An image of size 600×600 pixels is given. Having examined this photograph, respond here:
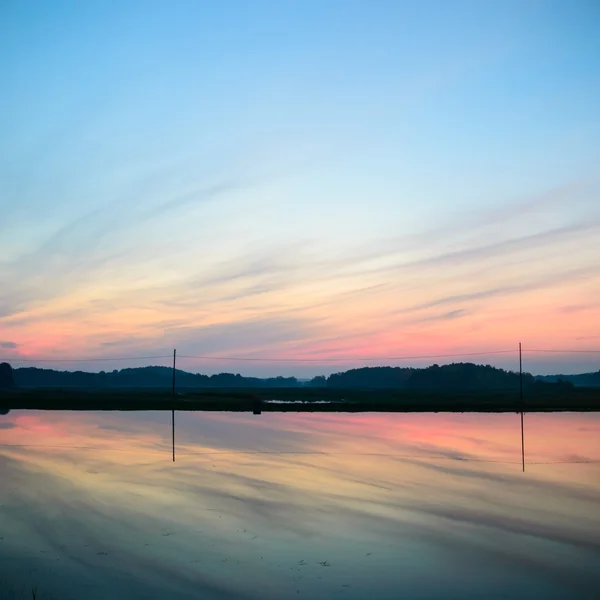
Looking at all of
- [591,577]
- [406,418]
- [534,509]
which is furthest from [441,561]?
[406,418]

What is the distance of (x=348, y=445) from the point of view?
103 ft

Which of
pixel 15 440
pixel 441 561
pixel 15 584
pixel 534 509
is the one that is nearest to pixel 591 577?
pixel 441 561

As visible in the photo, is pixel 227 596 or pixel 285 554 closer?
pixel 227 596

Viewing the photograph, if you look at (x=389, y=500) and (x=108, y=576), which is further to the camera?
(x=389, y=500)

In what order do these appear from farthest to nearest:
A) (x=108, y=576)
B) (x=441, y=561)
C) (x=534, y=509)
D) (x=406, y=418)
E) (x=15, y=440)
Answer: (x=406, y=418) → (x=15, y=440) → (x=534, y=509) → (x=441, y=561) → (x=108, y=576)

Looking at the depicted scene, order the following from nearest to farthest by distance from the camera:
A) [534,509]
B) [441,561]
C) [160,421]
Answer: [441,561]
[534,509]
[160,421]

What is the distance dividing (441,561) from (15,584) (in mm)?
8396

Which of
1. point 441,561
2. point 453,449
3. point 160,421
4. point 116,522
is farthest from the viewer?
point 160,421

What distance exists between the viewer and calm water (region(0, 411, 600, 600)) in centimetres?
1094

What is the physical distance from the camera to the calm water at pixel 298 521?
10938 mm

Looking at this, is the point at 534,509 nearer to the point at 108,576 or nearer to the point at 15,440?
the point at 108,576

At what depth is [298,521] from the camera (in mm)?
15281

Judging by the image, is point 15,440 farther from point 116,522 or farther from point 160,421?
point 116,522

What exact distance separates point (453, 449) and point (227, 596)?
22161mm
